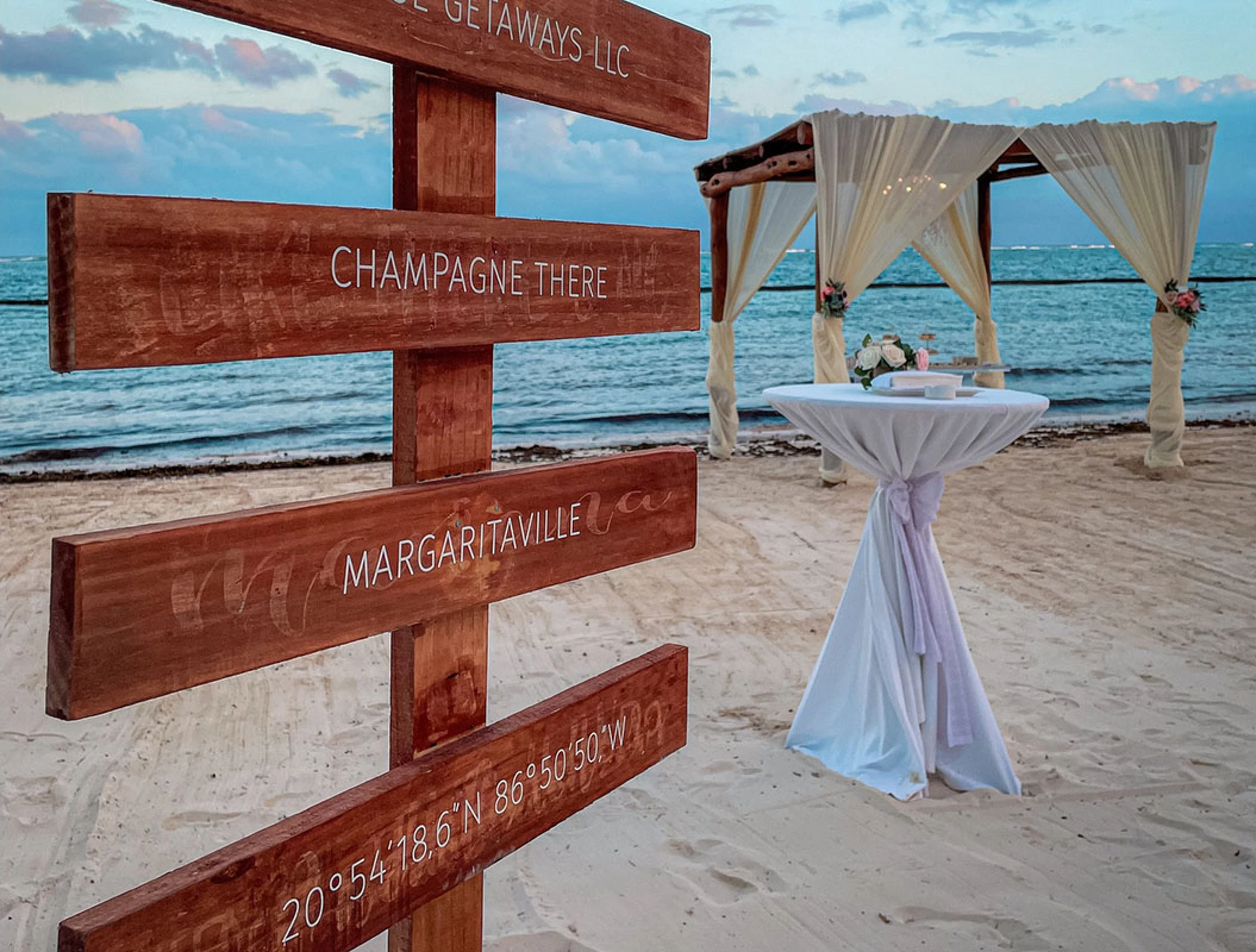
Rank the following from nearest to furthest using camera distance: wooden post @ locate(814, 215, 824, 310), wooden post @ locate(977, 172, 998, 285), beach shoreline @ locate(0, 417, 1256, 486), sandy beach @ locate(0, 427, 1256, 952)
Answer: sandy beach @ locate(0, 427, 1256, 952), wooden post @ locate(814, 215, 824, 310), beach shoreline @ locate(0, 417, 1256, 486), wooden post @ locate(977, 172, 998, 285)

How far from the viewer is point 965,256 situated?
28.7 feet

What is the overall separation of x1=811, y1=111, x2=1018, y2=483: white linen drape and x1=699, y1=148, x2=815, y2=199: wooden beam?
19 cm

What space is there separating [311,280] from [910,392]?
7.64 ft

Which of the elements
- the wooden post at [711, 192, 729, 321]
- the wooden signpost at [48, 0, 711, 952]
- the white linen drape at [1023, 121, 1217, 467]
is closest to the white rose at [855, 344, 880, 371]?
the wooden signpost at [48, 0, 711, 952]

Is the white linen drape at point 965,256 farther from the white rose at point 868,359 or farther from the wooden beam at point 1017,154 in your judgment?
the white rose at point 868,359

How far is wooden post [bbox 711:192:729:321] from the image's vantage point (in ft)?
28.1

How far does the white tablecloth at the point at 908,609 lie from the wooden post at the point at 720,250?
5675 millimetres

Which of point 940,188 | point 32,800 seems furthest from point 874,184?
point 32,800

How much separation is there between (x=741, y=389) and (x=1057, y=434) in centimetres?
803

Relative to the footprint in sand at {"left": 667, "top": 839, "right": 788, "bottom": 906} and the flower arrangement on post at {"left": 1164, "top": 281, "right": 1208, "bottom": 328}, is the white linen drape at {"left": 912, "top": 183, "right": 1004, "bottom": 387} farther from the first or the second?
the footprint in sand at {"left": 667, "top": 839, "right": 788, "bottom": 906}

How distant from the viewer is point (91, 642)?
0.88 m

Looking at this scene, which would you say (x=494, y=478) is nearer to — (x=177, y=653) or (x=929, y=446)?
(x=177, y=653)

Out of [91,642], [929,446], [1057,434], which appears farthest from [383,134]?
[91,642]

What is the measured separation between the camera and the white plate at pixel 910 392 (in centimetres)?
304
